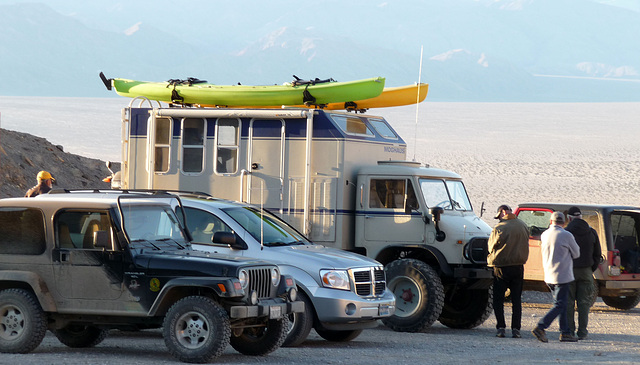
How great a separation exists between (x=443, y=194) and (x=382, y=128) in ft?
5.73

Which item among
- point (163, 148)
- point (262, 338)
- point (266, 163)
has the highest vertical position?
point (163, 148)

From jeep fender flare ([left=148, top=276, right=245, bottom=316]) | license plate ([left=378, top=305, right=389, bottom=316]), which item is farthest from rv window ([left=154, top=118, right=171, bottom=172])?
jeep fender flare ([left=148, top=276, right=245, bottom=316])

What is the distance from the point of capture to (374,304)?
12.9 meters

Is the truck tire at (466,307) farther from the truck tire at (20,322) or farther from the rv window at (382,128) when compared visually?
the truck tire at (20,322)

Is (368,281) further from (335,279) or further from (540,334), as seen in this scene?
(540,334)

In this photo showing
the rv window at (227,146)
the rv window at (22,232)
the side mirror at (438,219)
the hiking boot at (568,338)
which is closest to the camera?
the rv window at (22,232)

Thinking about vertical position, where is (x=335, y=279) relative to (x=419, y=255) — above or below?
below

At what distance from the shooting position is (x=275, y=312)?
1105 cm

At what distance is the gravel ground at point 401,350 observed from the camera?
1131 centimetres

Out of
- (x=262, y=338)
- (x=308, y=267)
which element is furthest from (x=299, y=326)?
(x=262, y=338)

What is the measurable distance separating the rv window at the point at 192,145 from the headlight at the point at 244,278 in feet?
20.2

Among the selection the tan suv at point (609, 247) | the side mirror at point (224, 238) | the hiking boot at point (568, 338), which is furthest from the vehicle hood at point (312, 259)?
the tan suv at point (609, 247)

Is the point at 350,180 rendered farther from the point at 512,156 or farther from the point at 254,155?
the point at 512,156

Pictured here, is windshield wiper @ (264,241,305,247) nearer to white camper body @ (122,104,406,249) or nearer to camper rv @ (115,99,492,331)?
camper rv @ (115,99,492,331)
